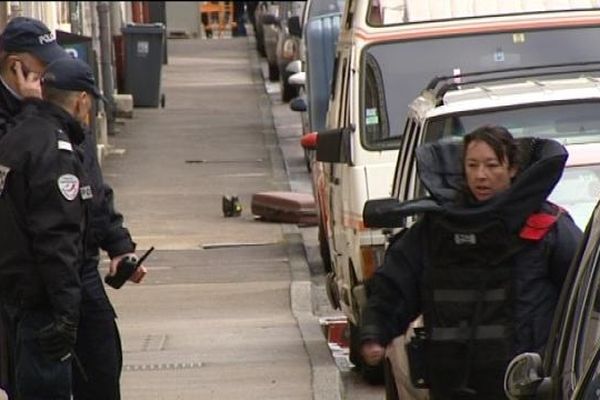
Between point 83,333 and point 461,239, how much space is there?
1.77 m

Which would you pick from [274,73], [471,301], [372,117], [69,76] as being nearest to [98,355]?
[69,76]

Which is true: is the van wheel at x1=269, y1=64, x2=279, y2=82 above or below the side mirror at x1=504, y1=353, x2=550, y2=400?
below

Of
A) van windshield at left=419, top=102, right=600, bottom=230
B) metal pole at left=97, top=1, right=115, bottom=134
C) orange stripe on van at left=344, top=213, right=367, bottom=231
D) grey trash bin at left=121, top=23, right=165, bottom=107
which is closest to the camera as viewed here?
van windshield at left=419, top=102, right=600, bottom=230

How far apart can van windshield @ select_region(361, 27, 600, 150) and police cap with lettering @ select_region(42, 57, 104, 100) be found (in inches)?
197

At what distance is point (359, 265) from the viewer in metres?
12.0

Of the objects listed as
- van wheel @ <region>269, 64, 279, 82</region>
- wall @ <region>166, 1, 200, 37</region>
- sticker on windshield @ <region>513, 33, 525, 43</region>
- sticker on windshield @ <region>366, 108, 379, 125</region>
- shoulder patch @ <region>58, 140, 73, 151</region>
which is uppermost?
shoulder patch @ <region>58, 140, 73, 151</region>

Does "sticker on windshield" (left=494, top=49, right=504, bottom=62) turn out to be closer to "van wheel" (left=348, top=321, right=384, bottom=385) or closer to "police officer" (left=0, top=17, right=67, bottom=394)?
"van wheel" (left=348, top=321, right=384, bottom=385)

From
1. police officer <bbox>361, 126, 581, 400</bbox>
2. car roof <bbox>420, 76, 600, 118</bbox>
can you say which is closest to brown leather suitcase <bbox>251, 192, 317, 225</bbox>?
car roof <bbox>420, 76, 600, 118</bbox>

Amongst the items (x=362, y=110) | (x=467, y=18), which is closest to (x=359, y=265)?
(x=362, y=110)

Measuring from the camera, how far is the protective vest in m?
6.88

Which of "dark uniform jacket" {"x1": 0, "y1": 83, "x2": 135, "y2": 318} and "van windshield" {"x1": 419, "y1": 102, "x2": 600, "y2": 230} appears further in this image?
"van windshield" {"x1": 419, "y1": 102, "x2": 600, "y2": 230}

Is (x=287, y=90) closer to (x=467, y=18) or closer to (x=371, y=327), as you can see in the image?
(x=467, y=18)

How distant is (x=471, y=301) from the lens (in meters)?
6.94

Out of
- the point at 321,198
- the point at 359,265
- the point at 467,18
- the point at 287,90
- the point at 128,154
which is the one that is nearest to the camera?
the point at 359,265
